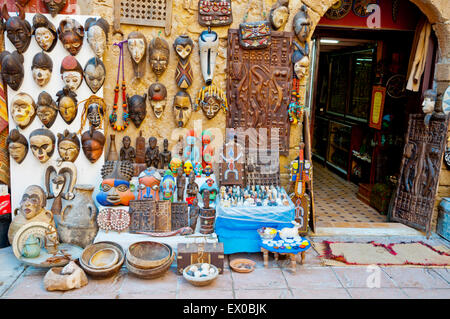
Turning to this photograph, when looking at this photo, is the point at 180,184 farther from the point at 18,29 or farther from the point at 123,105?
the point at 18,29

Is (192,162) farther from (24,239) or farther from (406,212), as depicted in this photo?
(406,212)

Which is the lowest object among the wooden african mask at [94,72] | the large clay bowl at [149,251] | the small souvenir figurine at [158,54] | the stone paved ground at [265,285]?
the stone paved ground at [265,285]

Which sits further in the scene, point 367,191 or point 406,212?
point 367,191

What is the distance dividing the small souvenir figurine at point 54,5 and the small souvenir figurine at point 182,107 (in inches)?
67.4

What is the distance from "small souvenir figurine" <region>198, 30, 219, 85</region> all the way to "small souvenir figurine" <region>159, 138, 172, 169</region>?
0.96 metres

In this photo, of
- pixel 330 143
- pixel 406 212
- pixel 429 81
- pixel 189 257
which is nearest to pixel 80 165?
pixel 189 257

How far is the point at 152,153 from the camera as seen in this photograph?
5.27 m

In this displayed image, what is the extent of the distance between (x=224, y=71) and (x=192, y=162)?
1.26 m

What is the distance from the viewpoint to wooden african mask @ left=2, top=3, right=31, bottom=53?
4.66 metres

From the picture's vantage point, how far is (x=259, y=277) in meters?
4.29

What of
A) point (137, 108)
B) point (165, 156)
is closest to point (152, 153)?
point (165, 156)

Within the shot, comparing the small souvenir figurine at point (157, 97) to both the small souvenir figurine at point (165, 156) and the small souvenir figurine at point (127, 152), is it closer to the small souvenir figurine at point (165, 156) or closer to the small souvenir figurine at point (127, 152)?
the small souvenir figurine at point (165, 156)

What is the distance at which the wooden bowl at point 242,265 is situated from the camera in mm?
4370

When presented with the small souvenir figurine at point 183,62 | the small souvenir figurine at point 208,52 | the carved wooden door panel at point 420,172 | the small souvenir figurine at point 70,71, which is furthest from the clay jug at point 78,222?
the carved wooden door panel at point 420,172
